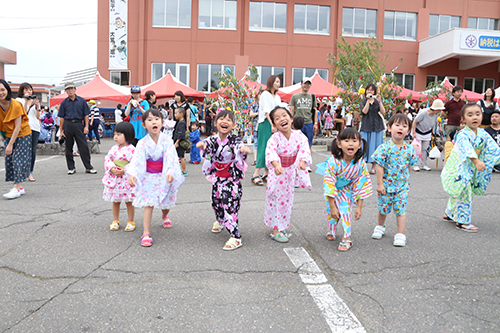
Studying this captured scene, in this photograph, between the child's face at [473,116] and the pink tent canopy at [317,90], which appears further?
the pink tent canopy at [317,90]

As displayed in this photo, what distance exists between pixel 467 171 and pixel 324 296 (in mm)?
2810

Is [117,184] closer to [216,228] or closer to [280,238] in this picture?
[216,228]

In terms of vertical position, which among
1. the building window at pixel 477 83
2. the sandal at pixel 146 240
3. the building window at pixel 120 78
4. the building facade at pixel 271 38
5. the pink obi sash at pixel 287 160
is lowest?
the sandal at pixel 146 240

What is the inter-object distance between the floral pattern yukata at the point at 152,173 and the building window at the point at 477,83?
1108 inches

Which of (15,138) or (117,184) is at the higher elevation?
(15,138)

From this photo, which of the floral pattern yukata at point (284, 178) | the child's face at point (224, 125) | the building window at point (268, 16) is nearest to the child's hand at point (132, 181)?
the child's face at point (224, 125)

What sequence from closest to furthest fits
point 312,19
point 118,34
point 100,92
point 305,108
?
point 305,108 → point 100,92 → point 118,34 → point 312,19

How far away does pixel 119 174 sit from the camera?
4.61 meters

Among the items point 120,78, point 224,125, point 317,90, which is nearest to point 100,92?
point 120,78

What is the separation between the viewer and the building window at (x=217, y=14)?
25.3 meters

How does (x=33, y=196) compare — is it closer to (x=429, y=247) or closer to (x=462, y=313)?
(x=429, y=247)

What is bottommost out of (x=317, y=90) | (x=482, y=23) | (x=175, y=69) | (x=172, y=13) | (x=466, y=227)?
(x=466, y=227)

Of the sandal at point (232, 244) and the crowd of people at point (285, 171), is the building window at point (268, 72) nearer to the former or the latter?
the crowd of people at point (285, 171)

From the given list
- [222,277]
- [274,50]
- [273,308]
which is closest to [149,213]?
[222,277]
